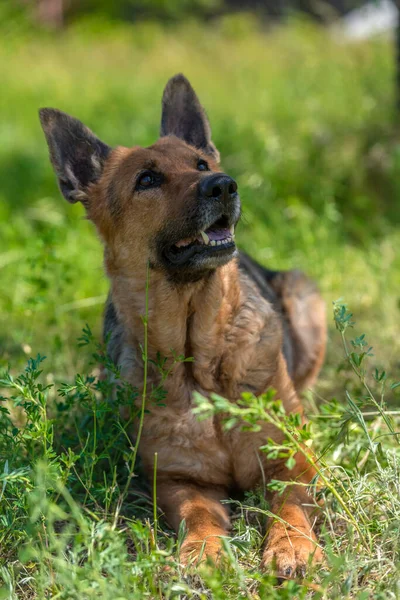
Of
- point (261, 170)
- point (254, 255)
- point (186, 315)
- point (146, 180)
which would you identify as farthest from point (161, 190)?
point (261, 170)

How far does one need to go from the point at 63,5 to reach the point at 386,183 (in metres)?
17.7

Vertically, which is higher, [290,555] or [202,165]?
[202,165]

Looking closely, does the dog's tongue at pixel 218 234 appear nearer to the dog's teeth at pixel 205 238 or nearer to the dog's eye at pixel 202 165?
the dog's teeth at pixel 205 238

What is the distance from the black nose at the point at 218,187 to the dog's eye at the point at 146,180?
0.46 metres

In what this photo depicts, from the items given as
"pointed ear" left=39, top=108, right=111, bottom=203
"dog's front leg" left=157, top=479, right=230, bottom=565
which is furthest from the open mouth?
"dog's front leg" left=157, top=479, right=230, bottom=565

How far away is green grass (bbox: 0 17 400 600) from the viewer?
2.65m

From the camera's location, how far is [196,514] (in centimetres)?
328

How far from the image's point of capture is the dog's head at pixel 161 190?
11.2ft

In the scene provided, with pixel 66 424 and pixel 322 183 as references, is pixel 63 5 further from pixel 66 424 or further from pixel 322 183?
pixel 66 424

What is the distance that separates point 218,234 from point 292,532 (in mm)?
1421

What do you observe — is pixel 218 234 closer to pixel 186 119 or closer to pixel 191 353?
pixel 191 353

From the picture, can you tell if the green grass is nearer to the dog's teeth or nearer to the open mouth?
the open mouth

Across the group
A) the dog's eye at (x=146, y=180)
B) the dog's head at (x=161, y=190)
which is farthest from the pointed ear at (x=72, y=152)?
the dog's eye at (x=146, y=180)

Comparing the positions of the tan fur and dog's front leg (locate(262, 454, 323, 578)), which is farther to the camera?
the tan fur
